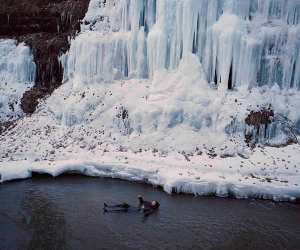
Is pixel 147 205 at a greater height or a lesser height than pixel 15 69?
lesser

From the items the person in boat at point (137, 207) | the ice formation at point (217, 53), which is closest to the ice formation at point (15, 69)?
the ice formation at point (217, 53)

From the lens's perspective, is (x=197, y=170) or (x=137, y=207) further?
(x=197, y=170)

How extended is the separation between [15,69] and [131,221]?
66.6 feet

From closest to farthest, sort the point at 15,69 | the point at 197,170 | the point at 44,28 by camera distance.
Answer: the point at 197,170 → the point at 15,69 → the point at 44,28

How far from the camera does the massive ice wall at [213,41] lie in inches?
1174

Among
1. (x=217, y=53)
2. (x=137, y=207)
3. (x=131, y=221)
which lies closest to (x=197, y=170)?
(x=137, y=207)

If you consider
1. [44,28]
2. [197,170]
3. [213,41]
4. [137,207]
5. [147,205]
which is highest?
[44,28]

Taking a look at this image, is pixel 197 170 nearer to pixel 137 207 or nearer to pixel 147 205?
pixel 147 205

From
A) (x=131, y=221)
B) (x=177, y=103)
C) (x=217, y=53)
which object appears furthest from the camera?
(x=217, y=53)

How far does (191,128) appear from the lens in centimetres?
2934

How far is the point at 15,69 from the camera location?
36.8 meters

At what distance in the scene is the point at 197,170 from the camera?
2600cm

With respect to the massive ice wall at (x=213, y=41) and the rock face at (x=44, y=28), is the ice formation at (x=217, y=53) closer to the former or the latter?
the massive ice wall at (x=213, y=41)

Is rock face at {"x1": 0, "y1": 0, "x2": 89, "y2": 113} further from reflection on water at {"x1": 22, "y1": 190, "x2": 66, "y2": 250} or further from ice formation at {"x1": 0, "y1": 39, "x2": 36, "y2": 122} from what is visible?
reflection on water at {"x1": 22, "y1": 190, "x2": 66, "y2": 250}
